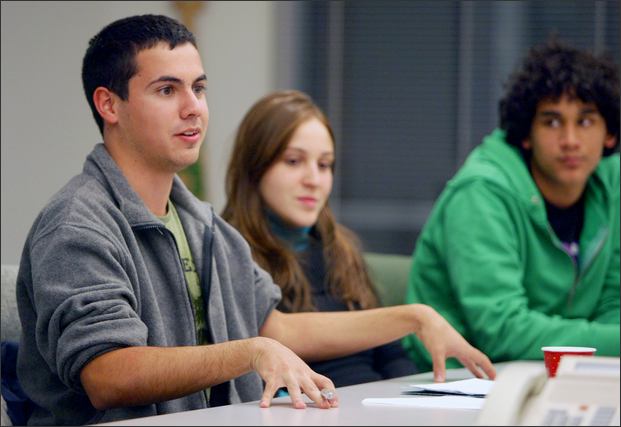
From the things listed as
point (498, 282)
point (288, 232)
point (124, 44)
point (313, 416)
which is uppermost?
point (124, 44)

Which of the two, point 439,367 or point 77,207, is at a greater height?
point 77,207

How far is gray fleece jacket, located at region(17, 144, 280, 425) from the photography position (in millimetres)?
1661

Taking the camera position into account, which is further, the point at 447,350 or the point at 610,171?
the point at 610,171

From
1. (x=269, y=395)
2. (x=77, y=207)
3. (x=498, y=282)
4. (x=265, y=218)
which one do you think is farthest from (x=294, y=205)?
(x=269, y=395)

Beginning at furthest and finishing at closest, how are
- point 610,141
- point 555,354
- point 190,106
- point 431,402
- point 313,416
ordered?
point 610,141, point 190,106, point 555,354, point 431,402, point 313,416

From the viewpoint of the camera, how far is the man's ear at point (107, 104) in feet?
6.51

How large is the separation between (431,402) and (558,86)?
1.66 meters

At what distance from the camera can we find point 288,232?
9.38 feet

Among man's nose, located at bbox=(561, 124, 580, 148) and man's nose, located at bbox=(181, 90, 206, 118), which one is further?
man's nose, located at bbox=(561, 124, 580, 148)

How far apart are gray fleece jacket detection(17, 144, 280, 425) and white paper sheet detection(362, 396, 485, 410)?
372 mm

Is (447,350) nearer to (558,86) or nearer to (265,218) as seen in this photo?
(265,218)

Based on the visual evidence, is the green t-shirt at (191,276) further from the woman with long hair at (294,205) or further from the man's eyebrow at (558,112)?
the man's eyebrow at (558,112)

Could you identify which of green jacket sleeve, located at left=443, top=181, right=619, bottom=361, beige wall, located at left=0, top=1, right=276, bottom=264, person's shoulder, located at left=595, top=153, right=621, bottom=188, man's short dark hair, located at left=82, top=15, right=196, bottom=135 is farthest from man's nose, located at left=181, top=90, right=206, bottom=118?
person's shoulder, located at left=595, top=153, right=621, bottom=188

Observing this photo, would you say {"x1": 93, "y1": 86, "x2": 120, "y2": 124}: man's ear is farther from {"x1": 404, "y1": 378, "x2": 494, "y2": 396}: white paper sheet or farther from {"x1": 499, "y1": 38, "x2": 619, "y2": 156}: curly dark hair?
{"x1": 499, "y1": 38, "x2": 619, "y2": 156}: curly dark hair
